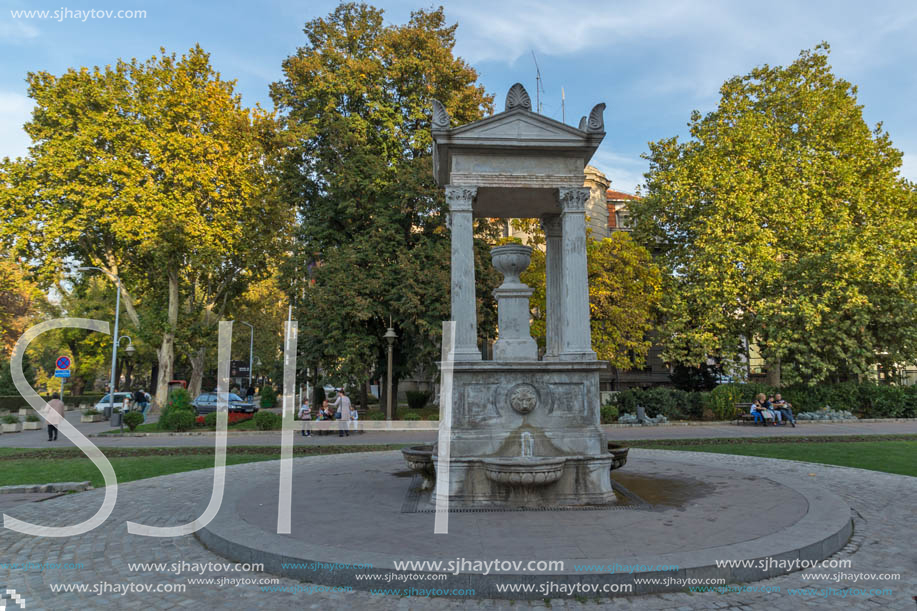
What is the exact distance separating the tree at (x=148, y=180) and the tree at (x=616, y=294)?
15669 millimetres

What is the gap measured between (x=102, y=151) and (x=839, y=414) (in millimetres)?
37684

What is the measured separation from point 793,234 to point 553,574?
87.4ft

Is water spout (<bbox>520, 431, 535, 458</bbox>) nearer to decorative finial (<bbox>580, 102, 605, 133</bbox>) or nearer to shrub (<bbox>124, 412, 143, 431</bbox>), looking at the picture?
decorative finial (<bbox>580, 102, 605, 133</bbox>)

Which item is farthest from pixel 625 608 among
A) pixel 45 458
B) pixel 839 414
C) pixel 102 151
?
pixel 102 151

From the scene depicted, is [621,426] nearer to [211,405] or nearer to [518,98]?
[518,98]

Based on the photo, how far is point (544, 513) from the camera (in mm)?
7430

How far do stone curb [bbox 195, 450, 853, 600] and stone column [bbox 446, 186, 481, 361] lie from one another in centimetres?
370

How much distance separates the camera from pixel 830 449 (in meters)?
15.2

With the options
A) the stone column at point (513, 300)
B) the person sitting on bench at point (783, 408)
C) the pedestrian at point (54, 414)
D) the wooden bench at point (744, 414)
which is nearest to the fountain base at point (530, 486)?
the stone column at point (513, 300)

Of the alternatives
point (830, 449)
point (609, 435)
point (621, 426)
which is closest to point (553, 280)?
point (830, 449)

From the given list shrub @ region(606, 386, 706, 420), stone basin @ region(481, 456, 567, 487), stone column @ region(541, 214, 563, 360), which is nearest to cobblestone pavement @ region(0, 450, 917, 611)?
stone basin @ region(481, 456, 567, 487)

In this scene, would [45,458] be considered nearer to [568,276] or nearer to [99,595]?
[99,595]

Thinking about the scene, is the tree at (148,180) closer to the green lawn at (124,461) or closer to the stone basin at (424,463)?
the green lawn at (124,461)

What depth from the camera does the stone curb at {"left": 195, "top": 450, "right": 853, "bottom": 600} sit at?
492cm
